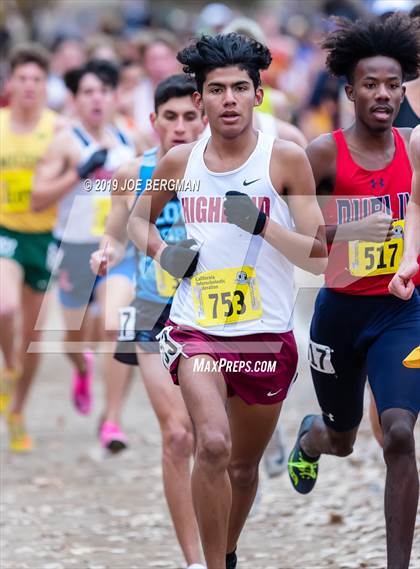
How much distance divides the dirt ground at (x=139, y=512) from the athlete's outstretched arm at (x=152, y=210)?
5.50ft

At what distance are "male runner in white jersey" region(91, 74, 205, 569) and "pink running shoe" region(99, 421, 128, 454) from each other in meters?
1.97

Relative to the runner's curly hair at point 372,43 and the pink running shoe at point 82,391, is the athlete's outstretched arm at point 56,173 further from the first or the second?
→ the runner's curly hair at point 372,43

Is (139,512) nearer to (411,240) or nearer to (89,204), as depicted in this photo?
(89,204)

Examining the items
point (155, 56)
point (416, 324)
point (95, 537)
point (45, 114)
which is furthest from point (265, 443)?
point (155, 56)

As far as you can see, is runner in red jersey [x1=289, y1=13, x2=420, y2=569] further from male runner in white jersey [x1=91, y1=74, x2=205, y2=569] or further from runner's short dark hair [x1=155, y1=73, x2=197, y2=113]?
runner's short dark hair [x1=155, y1=73, x2=197, y2=113]

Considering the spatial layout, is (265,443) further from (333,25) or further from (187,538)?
(333,25)

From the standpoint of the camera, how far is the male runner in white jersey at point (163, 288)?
5914mm

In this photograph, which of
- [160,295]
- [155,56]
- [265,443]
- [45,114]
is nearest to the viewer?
[265,443]

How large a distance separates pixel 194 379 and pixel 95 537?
7.05 feet

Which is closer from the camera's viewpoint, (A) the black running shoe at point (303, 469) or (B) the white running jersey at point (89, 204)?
(A) the black running shoe at point (303, 469)

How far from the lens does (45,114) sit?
9641mm

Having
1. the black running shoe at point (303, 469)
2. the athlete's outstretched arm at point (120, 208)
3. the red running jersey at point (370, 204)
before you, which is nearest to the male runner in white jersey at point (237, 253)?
the red running jersey at point (370, 204)

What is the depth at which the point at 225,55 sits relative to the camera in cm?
532

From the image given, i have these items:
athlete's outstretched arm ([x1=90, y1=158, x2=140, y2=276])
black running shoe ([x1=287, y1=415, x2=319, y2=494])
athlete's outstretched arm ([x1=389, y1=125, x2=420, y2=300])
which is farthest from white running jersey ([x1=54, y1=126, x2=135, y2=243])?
athlete's outstretched arm ([x1=389, y1=125, x2=420, y2=300])
